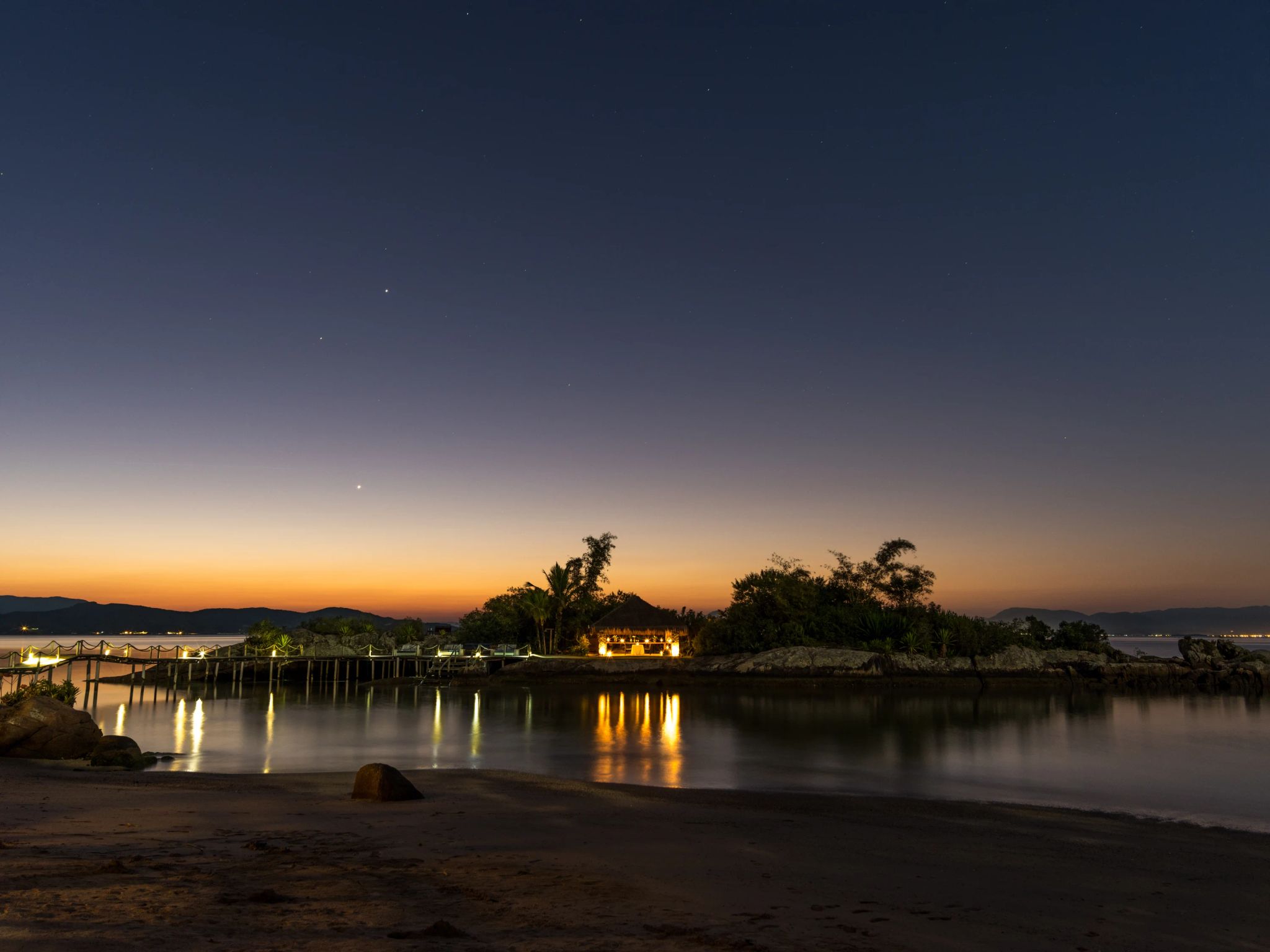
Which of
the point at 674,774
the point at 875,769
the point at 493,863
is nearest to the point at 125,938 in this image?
the point at 493,863

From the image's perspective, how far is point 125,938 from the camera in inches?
225

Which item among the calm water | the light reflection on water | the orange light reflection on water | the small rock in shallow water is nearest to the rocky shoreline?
the light reflection on water

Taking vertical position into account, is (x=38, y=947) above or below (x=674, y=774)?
above

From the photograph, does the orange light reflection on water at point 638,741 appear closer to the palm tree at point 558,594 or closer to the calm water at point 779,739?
the calm water at point 779,739

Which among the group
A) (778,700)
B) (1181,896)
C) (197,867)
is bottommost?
(778,700)

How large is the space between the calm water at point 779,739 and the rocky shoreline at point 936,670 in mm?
2903

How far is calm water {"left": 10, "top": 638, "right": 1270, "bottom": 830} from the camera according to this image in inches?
832

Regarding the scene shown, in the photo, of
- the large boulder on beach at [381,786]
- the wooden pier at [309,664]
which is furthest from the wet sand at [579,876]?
the wooden pier at [309,664]

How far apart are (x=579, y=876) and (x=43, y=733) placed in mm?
16049

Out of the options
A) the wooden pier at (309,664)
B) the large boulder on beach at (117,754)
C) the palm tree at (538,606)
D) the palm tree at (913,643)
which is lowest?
the wooden pier at (309,664)

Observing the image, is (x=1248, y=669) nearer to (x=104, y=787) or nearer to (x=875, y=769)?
(x=875, y=769)

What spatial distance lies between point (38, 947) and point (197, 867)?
2.87 metres

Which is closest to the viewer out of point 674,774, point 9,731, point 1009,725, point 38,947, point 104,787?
point 38,947

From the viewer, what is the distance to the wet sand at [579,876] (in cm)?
646
